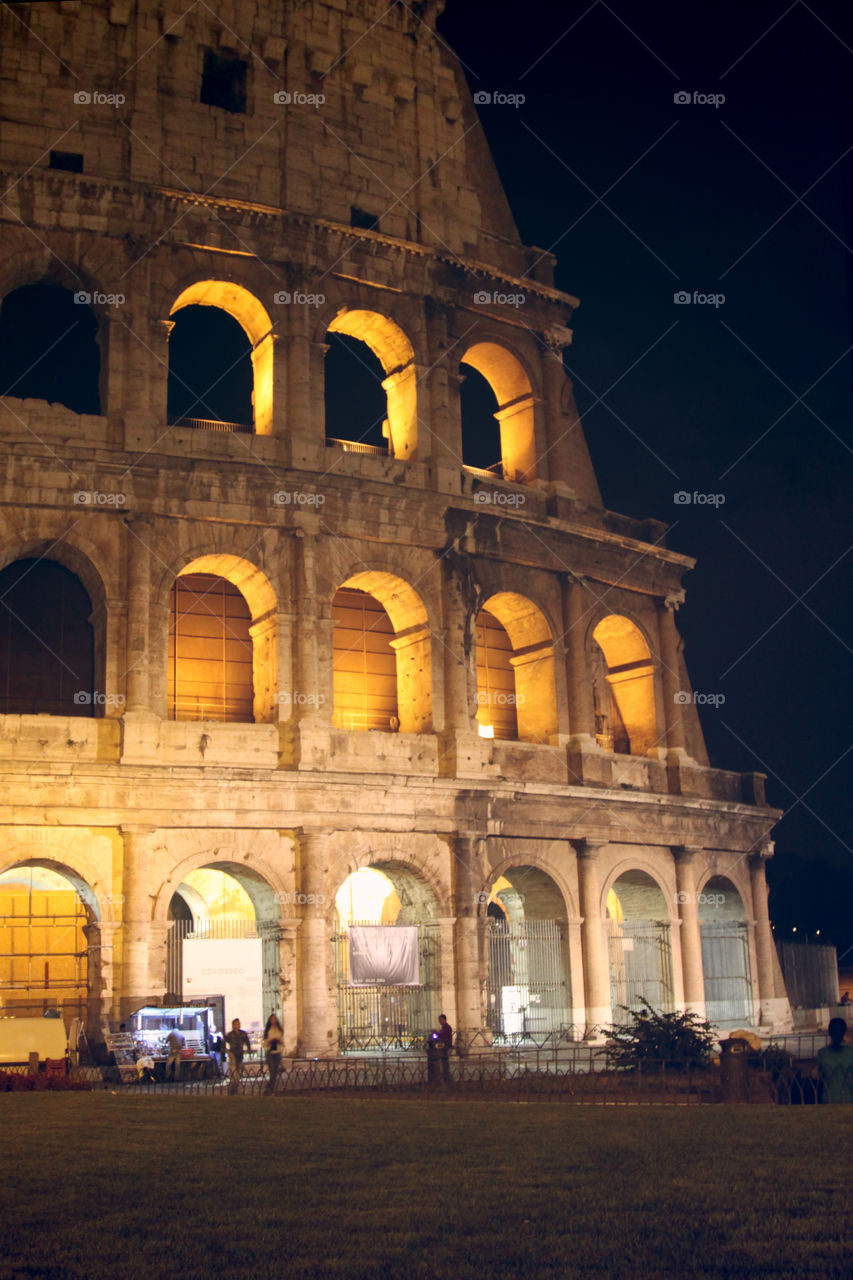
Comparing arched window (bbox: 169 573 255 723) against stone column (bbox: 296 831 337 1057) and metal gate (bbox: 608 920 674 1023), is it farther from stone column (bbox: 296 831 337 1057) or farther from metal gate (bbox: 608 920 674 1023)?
metal gate (bbox: 608 920 674 1023)

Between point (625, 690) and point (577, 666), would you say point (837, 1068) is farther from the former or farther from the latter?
point (625, 690)

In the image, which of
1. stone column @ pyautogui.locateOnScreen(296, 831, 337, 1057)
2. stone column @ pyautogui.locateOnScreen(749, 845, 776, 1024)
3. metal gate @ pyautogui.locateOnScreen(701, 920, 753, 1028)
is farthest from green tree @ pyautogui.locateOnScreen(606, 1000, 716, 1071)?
stone column @ pyautogui.locateOnScreen(749, 845, 776, 1024)

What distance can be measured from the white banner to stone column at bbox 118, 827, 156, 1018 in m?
3.66

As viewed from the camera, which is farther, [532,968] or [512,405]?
[512,405]

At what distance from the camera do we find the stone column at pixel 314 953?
22422mm

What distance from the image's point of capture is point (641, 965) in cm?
2827

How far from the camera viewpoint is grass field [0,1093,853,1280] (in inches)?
226

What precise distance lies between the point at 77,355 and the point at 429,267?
907cm

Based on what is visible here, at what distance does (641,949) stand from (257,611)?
1119cm

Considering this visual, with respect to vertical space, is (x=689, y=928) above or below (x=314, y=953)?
above

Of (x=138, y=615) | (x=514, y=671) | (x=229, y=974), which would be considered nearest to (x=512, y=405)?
(x=514, y=671)

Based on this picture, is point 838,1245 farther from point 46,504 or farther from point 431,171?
point 431,171

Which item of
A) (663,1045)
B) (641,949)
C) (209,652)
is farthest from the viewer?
(641,949)

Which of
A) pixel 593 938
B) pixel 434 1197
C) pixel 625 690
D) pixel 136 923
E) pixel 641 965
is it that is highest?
pixel 625 690
